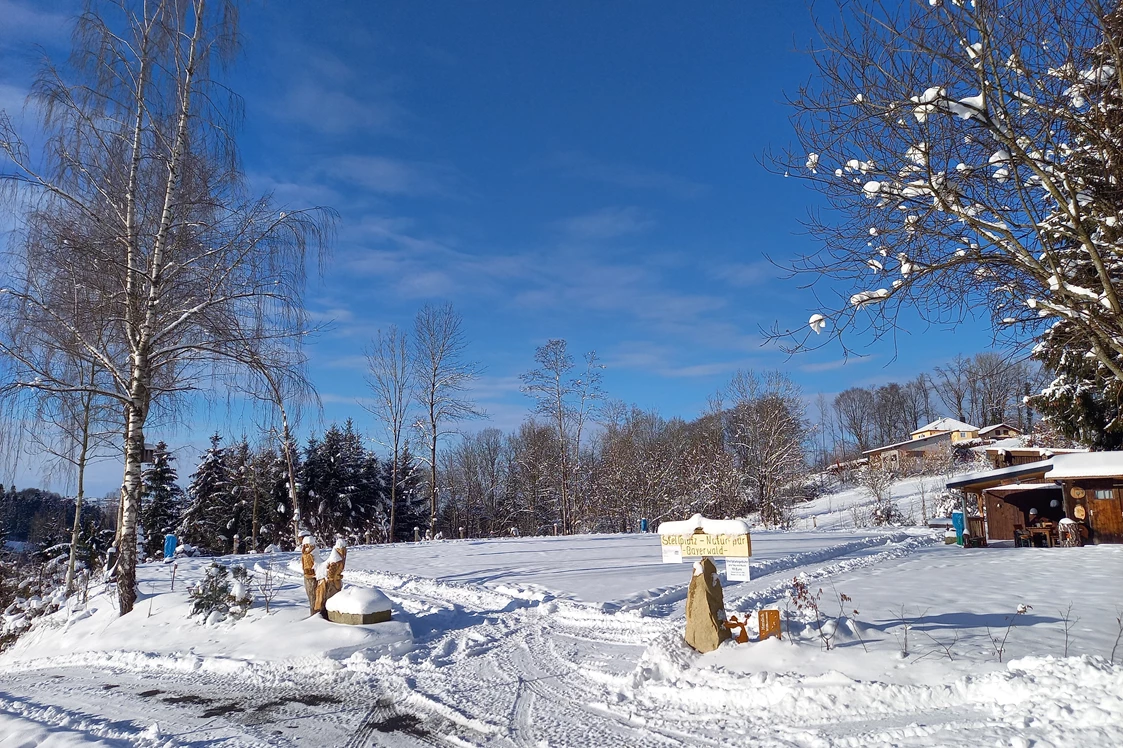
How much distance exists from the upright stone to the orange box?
368 millimetres

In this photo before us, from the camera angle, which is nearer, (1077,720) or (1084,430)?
(1077,720)

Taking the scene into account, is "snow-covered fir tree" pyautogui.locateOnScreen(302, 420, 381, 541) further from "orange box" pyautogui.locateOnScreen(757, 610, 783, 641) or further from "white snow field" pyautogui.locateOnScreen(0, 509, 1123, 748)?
"orange box" pyautogui.locateOnScreen(757, 610, 783, 641)

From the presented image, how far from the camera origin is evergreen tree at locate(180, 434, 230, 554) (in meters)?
34.0

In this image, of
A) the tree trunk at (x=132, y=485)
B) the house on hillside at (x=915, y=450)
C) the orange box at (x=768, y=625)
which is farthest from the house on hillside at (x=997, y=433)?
the tree trunk at (x=132, y=485)

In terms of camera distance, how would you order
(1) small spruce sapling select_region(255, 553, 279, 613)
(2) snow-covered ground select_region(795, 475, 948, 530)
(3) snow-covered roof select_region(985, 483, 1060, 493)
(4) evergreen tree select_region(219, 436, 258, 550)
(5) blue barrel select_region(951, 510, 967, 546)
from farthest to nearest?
(2) snow-covered ground select_region(795, 475, 948, 530) < (4) evergreen tree select_region(219, 436, 258, 550) < (5) blue barrel select_region(951, 510, 967, 546) < (3) snow-covered roof select_region(985, 483, 1060, 493) < (1) small spruce sapling select_region(255, 553, 279, 613)

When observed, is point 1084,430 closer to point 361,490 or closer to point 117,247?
point 117,247

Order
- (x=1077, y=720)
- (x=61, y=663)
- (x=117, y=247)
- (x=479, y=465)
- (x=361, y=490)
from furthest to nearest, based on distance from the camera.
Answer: (x=479, y=465), (x=361, y=490), (x=117, y=247), (x=61, y=663), (x=1077, y=720)

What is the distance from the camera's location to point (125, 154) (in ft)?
36.0

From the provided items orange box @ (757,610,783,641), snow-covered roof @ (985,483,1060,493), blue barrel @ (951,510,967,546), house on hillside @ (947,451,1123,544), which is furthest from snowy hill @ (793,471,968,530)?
orange box @ (757,610,783,641)

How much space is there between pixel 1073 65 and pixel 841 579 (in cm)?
1088

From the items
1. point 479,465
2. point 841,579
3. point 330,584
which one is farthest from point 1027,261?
point 479,465

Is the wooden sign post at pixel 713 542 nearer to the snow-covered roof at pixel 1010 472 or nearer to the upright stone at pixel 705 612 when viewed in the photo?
the upright stone at pixel 705 612

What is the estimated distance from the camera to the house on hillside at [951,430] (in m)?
60.2

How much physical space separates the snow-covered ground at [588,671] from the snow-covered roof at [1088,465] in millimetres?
5978
